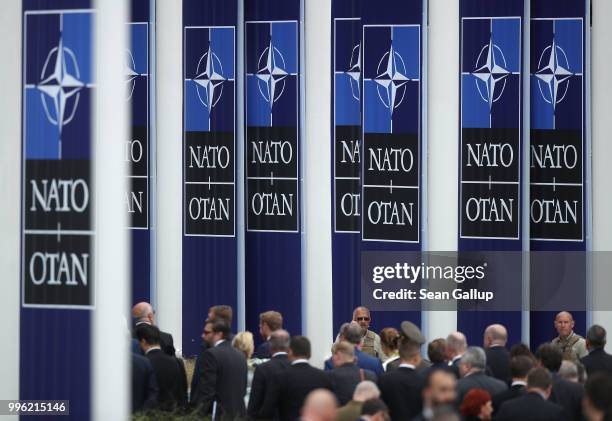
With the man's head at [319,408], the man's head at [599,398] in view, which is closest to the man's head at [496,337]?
the man's head at [599,398]

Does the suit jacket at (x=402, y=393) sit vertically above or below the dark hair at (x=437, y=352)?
below

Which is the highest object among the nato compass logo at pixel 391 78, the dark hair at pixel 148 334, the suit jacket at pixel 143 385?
the nato compass logo at pixel 391 78

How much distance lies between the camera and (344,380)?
9102mm

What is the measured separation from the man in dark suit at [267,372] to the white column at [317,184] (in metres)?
5.62

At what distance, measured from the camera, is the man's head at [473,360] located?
28.6ft

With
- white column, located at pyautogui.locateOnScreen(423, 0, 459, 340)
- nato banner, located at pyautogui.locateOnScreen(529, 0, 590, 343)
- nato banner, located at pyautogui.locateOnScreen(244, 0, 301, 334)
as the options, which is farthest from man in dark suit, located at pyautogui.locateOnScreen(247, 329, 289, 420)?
nato banner, located at pyautogui.locateOnScreen(244, 0, 301, 334)

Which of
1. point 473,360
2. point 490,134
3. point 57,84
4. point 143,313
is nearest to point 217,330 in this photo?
point 143,313

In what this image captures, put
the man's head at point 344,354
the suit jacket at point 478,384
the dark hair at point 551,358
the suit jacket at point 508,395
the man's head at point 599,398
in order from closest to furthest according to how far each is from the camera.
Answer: the man's head at point 599,398
the suit jacket at point 508,395
the suit jacket at point 478,384
the man's head at point 344,354
the dark hair at point 551,358

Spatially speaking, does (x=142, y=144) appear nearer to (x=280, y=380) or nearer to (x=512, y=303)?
(x=512, y=303)

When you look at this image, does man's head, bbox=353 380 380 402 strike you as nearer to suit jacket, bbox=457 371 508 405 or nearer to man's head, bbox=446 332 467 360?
suit jacket, bbox=457 371 508 405

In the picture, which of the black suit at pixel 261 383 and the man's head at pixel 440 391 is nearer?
the man's head at pixel 440 391

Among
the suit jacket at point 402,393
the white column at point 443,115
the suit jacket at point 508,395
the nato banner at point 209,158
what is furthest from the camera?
the nato banner at point 209,158

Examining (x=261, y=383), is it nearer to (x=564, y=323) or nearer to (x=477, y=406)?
(x=477, y=406)

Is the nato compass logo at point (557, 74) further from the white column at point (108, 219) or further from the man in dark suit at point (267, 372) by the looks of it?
the white column at point (108, 219)
